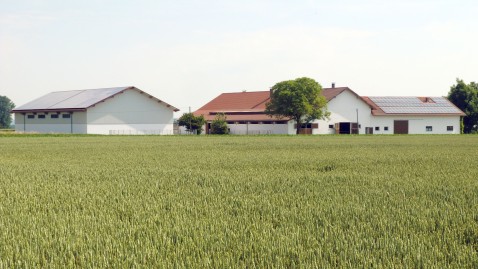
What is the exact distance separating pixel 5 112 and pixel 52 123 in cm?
9135

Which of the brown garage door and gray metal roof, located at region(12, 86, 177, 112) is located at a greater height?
gray metal roof, located at region(12, 86, 177, 112)

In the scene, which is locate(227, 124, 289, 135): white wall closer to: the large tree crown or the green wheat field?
the large tree crown

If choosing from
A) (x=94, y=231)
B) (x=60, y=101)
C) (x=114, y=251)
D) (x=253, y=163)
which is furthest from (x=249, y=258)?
(x=60, y=101)

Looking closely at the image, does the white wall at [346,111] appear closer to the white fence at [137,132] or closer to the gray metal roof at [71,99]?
the white fence at [137,132]

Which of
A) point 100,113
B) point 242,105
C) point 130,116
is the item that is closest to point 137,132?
point 130,116

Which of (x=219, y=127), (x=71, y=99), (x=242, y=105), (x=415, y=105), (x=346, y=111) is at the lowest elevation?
(x=219, y=127)

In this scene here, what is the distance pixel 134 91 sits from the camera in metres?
74.3

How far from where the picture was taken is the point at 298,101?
233ft

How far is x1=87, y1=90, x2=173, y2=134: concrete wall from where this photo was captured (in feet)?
229

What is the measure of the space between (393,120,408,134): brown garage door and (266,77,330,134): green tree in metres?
12.6

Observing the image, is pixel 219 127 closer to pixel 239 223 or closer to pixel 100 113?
pixel 100 113

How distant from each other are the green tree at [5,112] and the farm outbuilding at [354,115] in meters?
82.8

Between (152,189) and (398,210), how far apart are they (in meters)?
4.52

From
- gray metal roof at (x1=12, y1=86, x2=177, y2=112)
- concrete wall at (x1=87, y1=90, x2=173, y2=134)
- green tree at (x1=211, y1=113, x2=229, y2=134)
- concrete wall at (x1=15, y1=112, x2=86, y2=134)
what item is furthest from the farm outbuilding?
concrete wall at (x1=15, y1=112, x2=86, y2=134)
